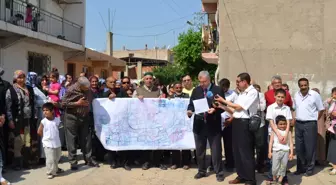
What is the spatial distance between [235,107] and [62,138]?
4.43 meters

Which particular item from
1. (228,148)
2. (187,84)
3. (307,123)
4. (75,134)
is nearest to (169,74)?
(187,84)

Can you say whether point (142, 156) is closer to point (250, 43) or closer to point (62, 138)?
point (62, 138)

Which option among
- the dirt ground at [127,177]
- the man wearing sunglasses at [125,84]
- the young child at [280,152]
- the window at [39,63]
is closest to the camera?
the young child at [280,152]

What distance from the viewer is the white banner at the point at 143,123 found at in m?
7.67

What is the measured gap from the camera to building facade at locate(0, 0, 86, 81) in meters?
15.2

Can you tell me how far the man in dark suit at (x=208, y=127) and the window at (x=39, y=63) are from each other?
1251 centimetres

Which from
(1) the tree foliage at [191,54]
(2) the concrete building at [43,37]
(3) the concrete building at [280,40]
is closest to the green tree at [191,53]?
(1) the tree foliage at [191,54]

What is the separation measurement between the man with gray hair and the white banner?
29 cm

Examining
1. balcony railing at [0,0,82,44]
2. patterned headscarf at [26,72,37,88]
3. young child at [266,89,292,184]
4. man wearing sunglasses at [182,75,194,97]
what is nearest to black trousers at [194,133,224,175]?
young child at [266,89,292,184]

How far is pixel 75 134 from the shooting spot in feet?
24.4

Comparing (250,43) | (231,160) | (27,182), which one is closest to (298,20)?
(250,43)

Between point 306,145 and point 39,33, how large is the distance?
1333cm

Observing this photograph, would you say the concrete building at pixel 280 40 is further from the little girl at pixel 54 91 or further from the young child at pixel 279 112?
the little girl at pixel 54 91

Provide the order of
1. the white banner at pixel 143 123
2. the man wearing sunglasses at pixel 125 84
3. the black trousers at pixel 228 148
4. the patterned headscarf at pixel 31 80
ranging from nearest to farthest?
the black trousers at pixel 228 148
the white banner at pixel 143 123
the patterned headscarf at pixel 31 80
the man wearing sunglasses at pixel 125 84
